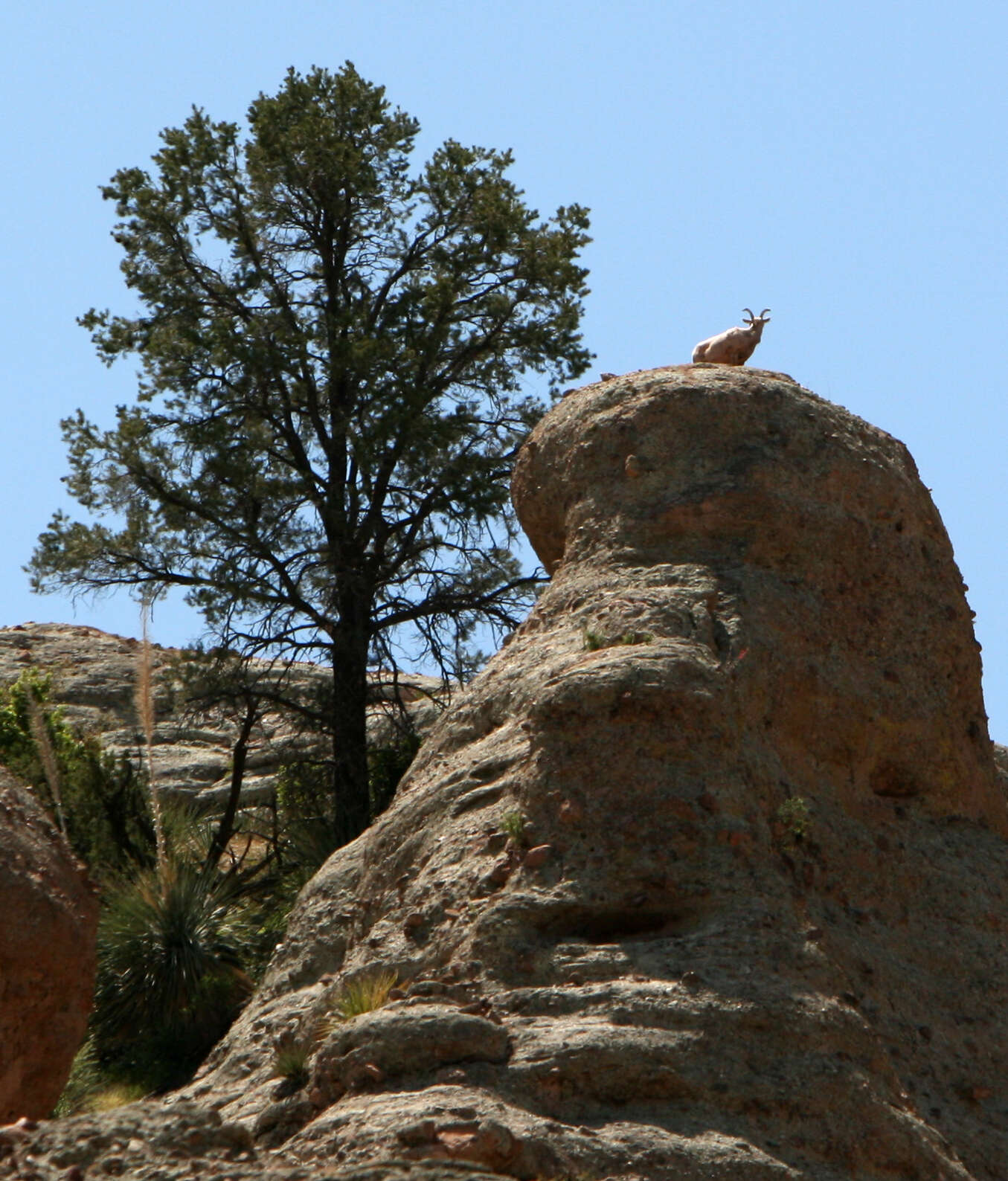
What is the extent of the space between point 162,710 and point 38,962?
52.8 feet

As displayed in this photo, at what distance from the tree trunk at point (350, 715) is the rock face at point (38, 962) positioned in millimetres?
10791

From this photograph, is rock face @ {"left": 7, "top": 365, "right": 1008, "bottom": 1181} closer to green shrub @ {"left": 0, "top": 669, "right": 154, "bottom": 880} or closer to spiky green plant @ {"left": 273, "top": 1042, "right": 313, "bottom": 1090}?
spiky green plant @ {"left": 273, "top": 1042, "right": 313, "bottom": 1090}

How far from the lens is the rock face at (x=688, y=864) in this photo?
630 centimetres

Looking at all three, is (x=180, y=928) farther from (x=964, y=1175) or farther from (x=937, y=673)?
(x=964, y=1175)

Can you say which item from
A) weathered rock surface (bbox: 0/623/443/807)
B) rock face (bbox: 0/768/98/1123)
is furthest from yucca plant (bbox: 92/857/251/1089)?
rock face (bbox: 0/768/98/1123)

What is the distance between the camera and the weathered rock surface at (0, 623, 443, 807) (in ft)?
79.3

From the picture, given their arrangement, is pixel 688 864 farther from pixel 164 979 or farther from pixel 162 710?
pixel 162 710

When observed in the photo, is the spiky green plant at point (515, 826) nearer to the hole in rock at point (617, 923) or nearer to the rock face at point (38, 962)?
the hole in rock at point (617, 923)

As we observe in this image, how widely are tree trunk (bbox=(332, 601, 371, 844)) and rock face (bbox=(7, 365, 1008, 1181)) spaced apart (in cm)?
1111

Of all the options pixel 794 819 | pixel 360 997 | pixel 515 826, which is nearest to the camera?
pixel 360 997

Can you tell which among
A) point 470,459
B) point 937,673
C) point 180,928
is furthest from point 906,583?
point 470,459

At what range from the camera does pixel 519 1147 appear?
19.1ft

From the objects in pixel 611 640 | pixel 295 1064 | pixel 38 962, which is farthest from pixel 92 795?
pixel 295 1064

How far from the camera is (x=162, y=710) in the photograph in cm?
2486
